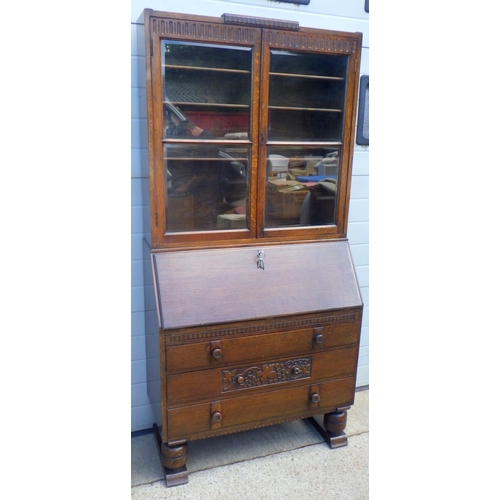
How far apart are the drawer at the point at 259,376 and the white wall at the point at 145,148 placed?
10.8 inches

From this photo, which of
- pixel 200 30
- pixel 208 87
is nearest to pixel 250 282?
pixel 208 87

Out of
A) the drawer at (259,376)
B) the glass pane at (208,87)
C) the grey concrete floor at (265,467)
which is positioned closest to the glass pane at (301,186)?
the glass pane at (208,87)

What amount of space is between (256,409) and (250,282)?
0.57 m

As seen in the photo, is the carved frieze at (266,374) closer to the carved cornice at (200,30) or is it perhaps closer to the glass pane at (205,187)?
the glass pane at (205,187)

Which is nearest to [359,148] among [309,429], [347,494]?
[309,429]

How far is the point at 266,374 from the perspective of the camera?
6.21ft

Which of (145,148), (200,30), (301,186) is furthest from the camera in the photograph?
(301,186)

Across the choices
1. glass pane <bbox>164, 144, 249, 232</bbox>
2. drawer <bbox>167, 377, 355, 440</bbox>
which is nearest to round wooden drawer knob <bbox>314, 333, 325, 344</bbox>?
drawer <bbox>167, 377, 355, 440</bbox>

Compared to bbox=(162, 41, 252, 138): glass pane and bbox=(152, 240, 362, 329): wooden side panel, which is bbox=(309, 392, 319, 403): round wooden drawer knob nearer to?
bbox=(152, 240, 362, 329): wooden side panel

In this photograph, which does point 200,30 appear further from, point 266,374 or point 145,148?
point 266,374

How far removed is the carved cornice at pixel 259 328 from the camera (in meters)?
1.71

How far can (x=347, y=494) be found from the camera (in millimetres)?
1884

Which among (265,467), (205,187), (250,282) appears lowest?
(265,467)

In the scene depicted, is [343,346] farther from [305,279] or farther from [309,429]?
[309,429]
